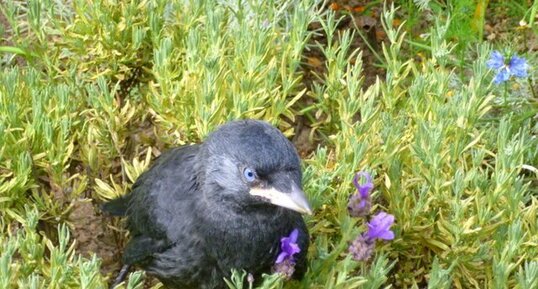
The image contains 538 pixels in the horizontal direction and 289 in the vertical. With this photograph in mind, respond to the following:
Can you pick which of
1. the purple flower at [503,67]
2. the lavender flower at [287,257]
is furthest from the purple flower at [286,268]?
the purple flower at [503,67]

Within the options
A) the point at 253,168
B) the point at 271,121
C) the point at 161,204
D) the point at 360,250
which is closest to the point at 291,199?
the point at 253,168

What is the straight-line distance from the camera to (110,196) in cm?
384

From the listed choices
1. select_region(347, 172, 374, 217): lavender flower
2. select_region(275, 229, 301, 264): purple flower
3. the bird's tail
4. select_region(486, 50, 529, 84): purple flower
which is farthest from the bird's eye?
select_region(486, 50, 529, 84): purple flower

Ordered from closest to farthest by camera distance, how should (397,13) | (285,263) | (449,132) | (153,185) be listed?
1. (285,263)
2. (153,185)
3. (449,132)
4. (397,13)

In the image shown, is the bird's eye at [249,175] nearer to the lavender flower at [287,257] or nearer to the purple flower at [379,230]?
the lavender flower at [287,257]

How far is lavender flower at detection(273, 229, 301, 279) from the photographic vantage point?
3.04 metres

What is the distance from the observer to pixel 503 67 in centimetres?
407

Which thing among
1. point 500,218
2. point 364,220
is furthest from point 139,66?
point 500,218

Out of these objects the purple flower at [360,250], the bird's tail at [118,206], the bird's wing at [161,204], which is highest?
the purple flower at [360,250]

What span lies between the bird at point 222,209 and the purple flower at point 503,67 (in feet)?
4.11

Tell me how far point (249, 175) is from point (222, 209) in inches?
8.4

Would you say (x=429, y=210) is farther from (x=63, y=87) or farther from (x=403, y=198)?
(x=63, y=87)

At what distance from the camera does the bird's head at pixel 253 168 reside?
2.95 m

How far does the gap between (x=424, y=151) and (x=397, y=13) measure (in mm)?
2274
